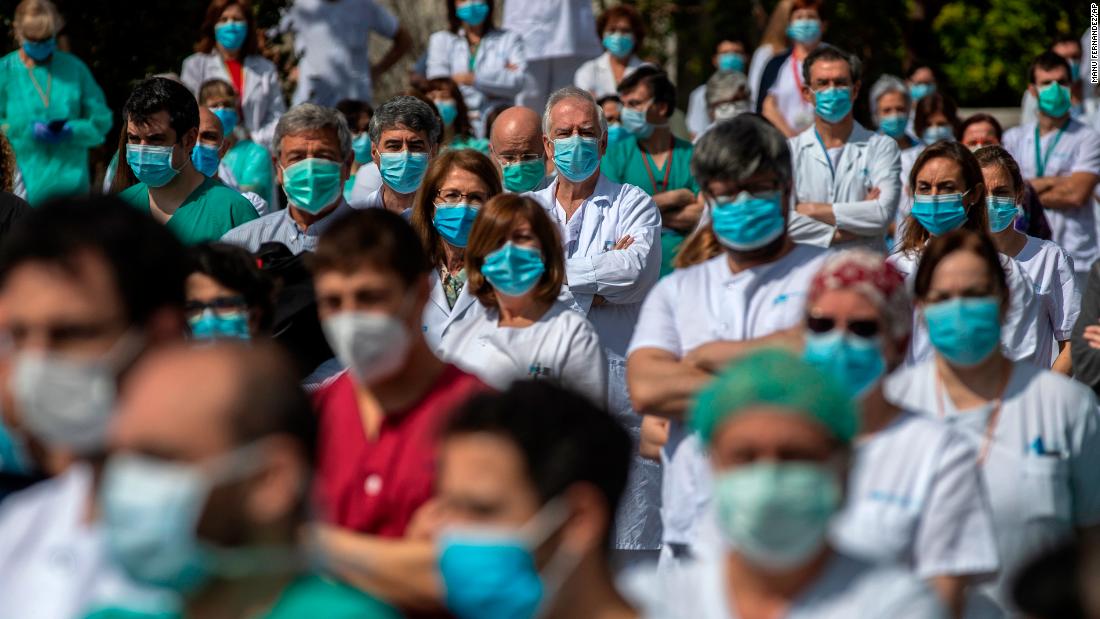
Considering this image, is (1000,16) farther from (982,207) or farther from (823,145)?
(982,207)

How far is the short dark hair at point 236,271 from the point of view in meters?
6.50

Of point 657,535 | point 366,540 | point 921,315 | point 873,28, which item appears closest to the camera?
point 366,540

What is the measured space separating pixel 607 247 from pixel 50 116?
17.0ft

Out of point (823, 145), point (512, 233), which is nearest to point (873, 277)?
point (512, 233)

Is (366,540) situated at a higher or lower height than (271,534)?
lower

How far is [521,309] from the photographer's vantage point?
23.6 ft

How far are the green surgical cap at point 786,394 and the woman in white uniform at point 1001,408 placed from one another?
5.23 ft

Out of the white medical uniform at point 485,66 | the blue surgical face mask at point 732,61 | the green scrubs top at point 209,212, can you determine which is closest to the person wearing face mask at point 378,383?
the green scrubs top at point 209,212

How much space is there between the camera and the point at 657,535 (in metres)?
7.87

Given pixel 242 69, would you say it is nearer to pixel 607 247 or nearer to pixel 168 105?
pixel 168 105

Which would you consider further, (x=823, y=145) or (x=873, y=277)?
(x=823, y=145)

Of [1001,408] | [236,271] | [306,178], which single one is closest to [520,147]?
[306,178]

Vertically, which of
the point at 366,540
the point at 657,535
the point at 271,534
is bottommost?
the point at 657,535

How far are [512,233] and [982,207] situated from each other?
262 cm
